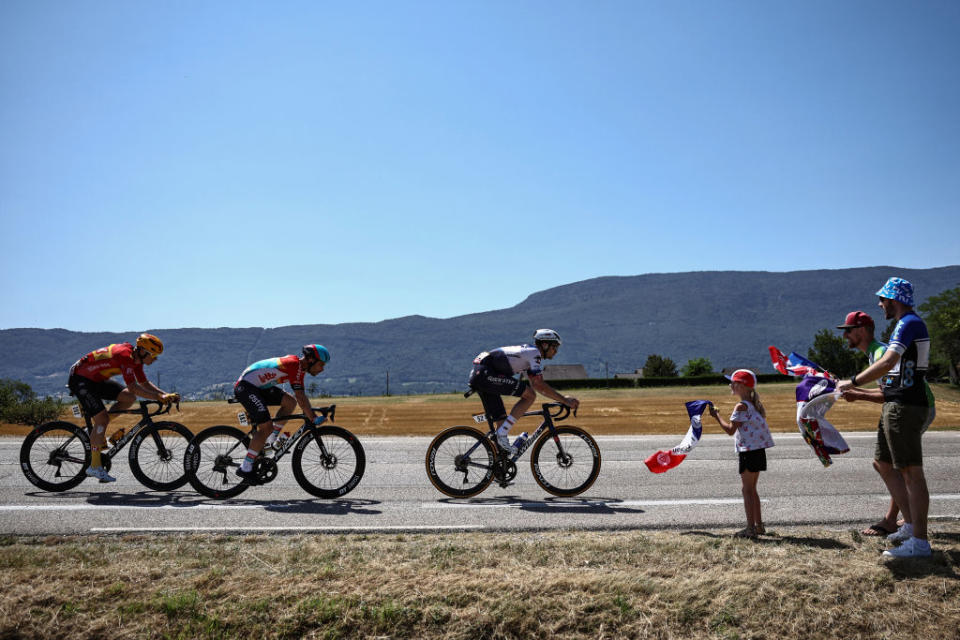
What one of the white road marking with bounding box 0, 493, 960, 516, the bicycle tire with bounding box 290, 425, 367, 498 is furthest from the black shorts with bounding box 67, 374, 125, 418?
the bicycle tire with bounding box 290, 425, 367, 498

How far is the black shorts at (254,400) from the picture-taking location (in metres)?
8.52

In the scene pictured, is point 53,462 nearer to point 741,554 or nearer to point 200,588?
point 200,588

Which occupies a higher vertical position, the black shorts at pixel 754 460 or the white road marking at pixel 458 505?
the black shorts at pixel 754 460

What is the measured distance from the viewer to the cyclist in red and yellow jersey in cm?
884

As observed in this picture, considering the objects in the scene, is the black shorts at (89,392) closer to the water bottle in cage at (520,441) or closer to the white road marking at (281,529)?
the white road marking at (281,529)

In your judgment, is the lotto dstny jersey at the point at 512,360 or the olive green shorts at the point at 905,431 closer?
the olive green shorts at the point at 905,431

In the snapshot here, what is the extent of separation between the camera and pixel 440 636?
4297 millimetres

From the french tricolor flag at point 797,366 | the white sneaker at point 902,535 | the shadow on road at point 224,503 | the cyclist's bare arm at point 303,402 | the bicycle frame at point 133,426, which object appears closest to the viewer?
the white sneaker at point 902,535

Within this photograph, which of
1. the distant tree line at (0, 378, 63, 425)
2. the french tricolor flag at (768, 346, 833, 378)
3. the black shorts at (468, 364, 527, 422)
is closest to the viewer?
the french tricolor flag at (768, 346, 833, 378)

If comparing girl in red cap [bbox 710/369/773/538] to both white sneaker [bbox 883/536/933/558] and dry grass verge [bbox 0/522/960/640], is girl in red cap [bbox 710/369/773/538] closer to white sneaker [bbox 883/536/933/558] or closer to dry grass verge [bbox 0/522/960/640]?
dry grass verge [bbox 0/522/960/640]

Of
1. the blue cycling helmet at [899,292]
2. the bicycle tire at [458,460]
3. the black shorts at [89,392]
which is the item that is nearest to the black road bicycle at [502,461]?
the bicycle tire at [458,460]

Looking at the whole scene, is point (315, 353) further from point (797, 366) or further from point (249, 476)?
point (797, 366)

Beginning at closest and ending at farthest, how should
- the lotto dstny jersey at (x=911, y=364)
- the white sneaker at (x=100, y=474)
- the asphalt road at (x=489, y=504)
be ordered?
the lotto dstny jersey at (x=911, y=364) → the asphalt road at (x=489, y=504) → the white sneaker at (x=100, y=474)

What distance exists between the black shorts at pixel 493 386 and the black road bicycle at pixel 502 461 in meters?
0.15
